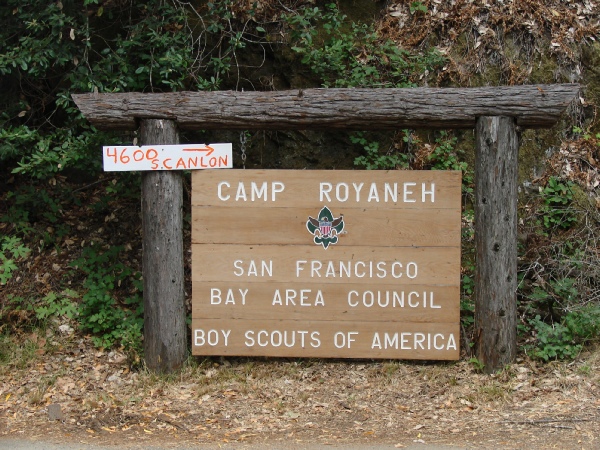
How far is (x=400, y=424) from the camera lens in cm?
468

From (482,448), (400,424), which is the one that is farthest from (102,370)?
(482,448)

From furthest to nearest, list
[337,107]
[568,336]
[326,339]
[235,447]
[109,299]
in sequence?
[109,299] < [568,336] < [326,339] < [337,107] < [235,447]

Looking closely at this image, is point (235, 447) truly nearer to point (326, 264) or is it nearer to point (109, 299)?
point (326, 264)

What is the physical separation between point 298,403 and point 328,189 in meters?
1.67

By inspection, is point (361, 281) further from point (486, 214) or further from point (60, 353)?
point (60, 353)

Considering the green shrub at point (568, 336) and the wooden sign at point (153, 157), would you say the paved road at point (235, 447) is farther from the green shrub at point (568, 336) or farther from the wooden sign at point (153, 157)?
the wooden sign at point (153, 157)

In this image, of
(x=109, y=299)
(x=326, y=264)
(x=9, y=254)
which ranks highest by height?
(x=9, y=254)

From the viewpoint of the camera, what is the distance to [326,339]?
543cm

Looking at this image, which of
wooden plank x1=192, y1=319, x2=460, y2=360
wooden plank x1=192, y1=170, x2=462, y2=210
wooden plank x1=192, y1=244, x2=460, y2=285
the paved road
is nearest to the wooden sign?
wooden plank x1=192, y1=170, x2=462, y2=210

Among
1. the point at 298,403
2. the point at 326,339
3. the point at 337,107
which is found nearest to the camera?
the point at 298,403

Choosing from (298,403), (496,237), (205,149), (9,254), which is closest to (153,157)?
(205,149)

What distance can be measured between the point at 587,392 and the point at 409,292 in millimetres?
1487

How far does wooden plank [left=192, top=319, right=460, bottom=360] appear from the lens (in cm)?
538

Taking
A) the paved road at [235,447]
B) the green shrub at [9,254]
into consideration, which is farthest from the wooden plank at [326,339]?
the green shrub at [9,254]
